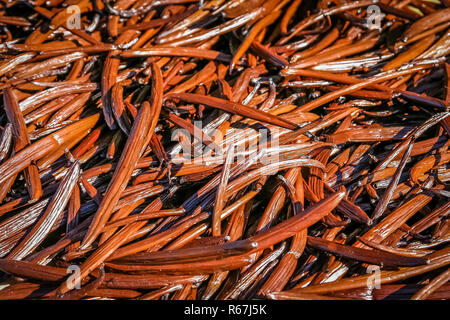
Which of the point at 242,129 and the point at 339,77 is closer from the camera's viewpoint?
the point at 242,129

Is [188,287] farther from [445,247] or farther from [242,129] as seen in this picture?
[445,247]

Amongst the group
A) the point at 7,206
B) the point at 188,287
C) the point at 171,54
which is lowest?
the point at 188,287

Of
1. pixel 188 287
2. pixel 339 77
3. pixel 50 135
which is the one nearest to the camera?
pixel 188 287

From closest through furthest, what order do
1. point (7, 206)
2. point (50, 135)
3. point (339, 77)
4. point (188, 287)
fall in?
point (188, 287) < point (7, 206) < point (50, 135) < point (339, 77)

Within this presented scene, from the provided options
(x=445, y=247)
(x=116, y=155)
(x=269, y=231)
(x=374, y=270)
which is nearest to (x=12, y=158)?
(x=116, y=155)

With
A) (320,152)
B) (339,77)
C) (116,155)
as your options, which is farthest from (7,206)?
(339,77)

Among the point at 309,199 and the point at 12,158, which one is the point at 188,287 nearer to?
the point at 309,199

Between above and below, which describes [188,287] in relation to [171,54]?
below
